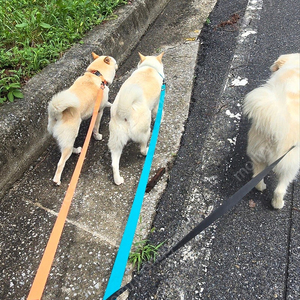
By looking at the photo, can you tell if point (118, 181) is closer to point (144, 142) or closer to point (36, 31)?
point (144, 142)

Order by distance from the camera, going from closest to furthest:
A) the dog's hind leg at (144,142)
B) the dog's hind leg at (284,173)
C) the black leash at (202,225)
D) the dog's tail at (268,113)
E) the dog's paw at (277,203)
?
1. the black leash at (202,225)
2. the dog's tail at (268,113)
3. the dog's hind leg at (284,173)
4. the dog's paw at (277,203)
5. the dog's hind leg at (144,142)

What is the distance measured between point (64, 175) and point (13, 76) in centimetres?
126

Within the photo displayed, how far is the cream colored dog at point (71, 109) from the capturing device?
2.25 meters

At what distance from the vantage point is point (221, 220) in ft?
6.86

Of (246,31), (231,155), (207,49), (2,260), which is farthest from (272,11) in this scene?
(2,260)

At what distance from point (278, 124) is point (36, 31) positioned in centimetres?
330

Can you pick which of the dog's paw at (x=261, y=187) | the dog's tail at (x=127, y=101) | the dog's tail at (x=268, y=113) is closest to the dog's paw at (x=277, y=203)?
the dog's paw at (x=261, y=187)

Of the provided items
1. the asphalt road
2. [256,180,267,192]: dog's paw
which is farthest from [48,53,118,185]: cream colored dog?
[256,180,267,192]: dog's paw

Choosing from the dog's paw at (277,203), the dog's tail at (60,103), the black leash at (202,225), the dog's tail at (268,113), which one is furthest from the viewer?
the dog's tail at (60,103)

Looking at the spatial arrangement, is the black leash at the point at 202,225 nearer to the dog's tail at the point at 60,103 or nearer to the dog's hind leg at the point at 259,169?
the dog's hind leg at the point at 259,169

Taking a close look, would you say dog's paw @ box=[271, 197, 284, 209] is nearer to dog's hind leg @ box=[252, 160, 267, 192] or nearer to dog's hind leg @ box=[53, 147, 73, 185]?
dog's hind leg @ box=[252, 160, 267, 192]

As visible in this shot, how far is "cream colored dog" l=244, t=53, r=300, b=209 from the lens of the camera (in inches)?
67.2

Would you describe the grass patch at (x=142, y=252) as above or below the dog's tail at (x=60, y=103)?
below

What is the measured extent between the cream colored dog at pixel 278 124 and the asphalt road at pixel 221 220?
1.02 ft
